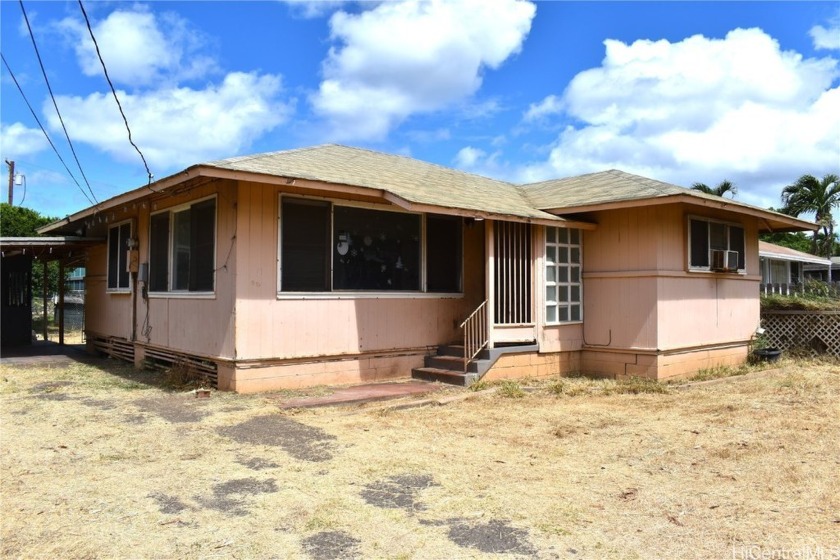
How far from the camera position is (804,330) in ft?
40.0

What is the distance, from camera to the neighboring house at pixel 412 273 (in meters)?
7.99

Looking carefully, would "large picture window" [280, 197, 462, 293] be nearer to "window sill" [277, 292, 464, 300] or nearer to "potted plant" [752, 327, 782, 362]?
"window sill" [277, 292, 464, 300]

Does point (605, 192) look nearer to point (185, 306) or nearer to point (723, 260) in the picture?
point (723, 260)

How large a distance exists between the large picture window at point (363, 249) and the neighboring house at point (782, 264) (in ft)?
53.4

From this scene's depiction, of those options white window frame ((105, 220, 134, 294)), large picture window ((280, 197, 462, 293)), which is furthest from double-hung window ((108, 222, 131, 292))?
large picture window ((280, 197, 462, 293))

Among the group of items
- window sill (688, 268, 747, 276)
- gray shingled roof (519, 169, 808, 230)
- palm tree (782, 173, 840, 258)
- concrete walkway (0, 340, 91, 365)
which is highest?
palm tree (782, 173, 840, 258)

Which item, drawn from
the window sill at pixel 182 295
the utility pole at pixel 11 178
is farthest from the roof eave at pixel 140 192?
the utility pole at pixel 11 178

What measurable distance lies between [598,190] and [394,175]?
11.4 ft

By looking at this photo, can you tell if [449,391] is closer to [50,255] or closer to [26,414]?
[26,414]

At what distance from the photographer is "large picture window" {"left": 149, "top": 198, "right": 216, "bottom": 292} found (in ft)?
27.8

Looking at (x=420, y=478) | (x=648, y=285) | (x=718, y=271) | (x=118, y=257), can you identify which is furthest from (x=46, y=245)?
(x=718, y=271)

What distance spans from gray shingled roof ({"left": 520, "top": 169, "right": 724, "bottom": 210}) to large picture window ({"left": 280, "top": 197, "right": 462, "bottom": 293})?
6.08ft

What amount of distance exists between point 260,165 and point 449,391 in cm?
377

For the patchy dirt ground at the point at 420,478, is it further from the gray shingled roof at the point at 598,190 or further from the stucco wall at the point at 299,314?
the gray shingled roof at the point at 598,190
